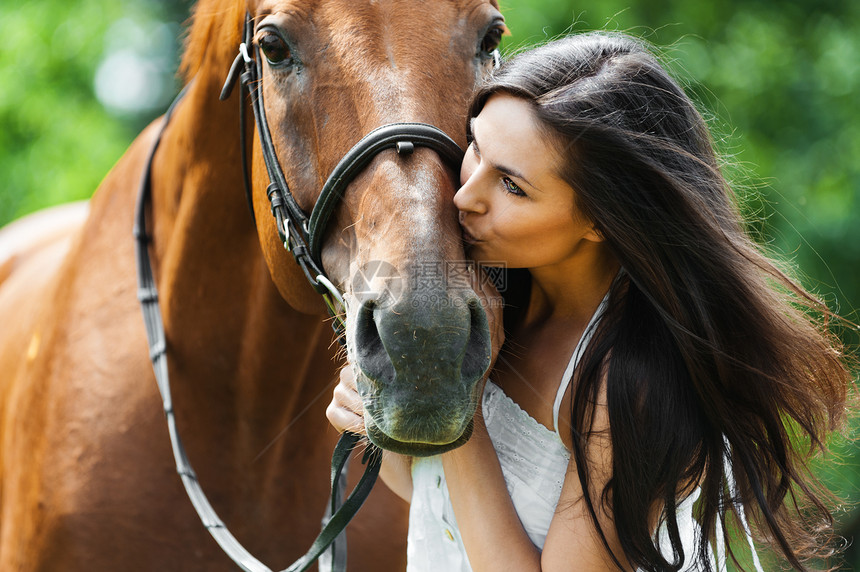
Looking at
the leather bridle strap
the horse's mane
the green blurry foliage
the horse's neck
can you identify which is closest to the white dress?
the leather bridle strap

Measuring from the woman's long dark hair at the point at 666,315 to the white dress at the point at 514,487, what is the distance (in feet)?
0.21

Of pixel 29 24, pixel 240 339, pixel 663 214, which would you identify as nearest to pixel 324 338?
pixel 240 339

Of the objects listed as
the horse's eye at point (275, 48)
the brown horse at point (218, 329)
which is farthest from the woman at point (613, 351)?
the horse's eye at point (275, 48)

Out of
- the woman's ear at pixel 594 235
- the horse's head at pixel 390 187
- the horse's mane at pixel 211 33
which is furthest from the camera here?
the horse's mane at pixel 211 33

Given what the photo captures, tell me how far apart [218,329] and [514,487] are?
0.93 metres

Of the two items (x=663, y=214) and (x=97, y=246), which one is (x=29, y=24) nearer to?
(x=97, y=246)

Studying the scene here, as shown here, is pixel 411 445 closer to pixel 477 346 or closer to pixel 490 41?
pixel 477 346

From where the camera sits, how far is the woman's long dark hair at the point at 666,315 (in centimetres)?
143

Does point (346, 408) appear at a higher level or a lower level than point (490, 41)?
lower

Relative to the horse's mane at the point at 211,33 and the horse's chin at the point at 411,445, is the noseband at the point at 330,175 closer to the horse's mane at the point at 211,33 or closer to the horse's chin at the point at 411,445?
the horse's mane at the point at 211,33

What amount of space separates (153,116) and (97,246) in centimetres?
844

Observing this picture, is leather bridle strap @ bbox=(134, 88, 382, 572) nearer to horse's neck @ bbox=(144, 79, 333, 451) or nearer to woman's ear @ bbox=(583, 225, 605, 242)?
horse's neck @ bbox=(144, 79, 333, 451)

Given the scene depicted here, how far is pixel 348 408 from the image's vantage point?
1536 mm

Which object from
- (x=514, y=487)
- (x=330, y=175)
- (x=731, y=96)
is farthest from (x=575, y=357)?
(x=731, y=96)
